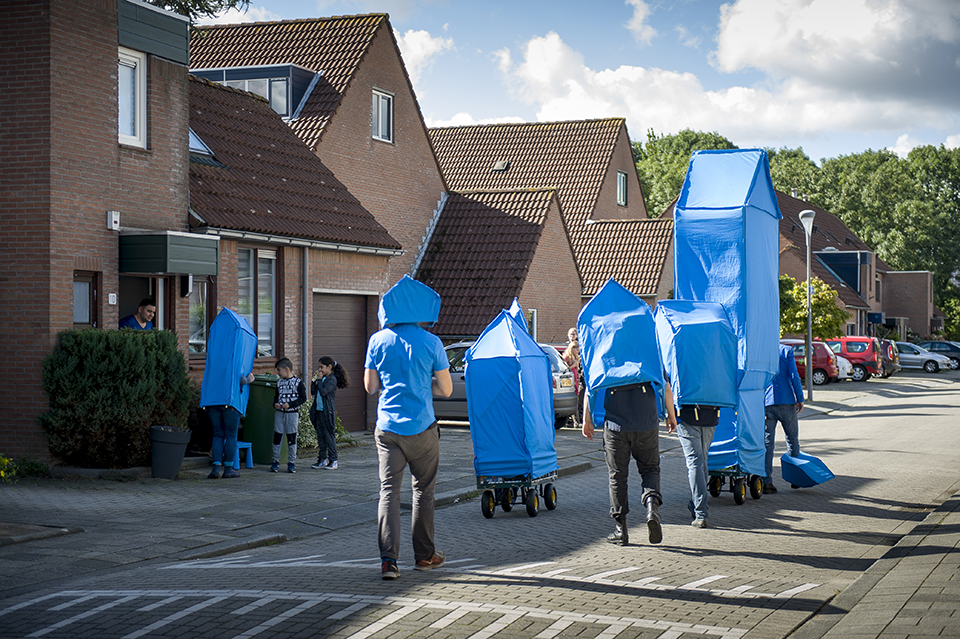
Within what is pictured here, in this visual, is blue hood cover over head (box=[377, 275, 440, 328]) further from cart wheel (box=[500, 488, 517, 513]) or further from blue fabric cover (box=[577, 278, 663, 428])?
cart wheel (box=[500, 488, 517, 513])

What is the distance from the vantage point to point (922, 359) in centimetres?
4853

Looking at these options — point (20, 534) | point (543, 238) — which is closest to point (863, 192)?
point (543, 238)

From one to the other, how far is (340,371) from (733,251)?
5.71 m

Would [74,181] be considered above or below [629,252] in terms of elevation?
below

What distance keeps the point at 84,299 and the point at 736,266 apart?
315 inches

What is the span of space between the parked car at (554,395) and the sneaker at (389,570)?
38.9 feet

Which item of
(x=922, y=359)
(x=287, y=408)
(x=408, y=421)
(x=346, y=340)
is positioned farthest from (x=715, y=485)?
(x=922, y=359)

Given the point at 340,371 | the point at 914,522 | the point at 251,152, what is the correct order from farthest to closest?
the point at 251,152 < the point at 340,371 < the point at 914,522

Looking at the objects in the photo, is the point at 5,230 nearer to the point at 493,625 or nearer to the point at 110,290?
the point at 110,290

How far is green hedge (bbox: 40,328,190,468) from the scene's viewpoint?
12.0 metres

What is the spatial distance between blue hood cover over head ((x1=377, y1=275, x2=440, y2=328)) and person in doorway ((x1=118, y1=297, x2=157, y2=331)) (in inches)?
254

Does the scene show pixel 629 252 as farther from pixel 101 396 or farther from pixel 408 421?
pixel 408 421

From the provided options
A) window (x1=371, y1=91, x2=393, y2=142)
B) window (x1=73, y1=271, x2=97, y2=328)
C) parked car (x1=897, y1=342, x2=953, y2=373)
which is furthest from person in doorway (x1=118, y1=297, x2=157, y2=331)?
parked car (x1=897, y1=342, x2=953, y2=373)

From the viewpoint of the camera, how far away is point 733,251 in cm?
1088
